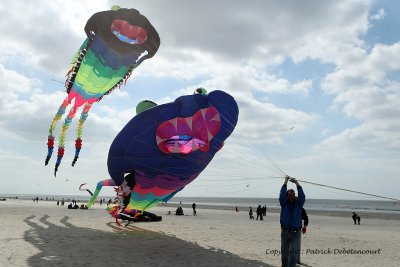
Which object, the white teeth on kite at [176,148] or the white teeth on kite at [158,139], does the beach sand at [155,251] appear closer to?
the white teeth on kite at [176,148]

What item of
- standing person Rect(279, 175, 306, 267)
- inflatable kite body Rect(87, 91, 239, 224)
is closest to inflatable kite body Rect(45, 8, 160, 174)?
inflatable kite body Rect(87, 91, 239, 224)

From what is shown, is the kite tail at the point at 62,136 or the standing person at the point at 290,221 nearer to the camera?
the standing person at the point at 290,221

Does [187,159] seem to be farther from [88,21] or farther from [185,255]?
[88,21]

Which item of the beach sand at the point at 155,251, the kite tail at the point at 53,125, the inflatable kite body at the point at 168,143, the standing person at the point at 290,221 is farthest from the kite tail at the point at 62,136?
the standing person at the point at 290,221

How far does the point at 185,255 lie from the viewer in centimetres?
1033

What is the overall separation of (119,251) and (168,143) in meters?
4.05

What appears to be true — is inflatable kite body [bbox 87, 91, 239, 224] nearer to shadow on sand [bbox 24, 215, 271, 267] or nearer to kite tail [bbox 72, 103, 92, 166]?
shadow on sand [bbox 24, 215, 271, 267]

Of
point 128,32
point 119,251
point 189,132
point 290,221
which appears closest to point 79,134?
point 128,32

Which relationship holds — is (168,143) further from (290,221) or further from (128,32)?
(290,221)

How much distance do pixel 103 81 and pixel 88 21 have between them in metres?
3.07

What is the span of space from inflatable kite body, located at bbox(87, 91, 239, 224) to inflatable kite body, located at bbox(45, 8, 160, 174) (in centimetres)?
337

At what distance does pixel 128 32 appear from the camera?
13.3m

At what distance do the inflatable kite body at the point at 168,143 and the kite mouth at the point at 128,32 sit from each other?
3306 millimetres

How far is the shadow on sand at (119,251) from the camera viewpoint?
903 centimetres
